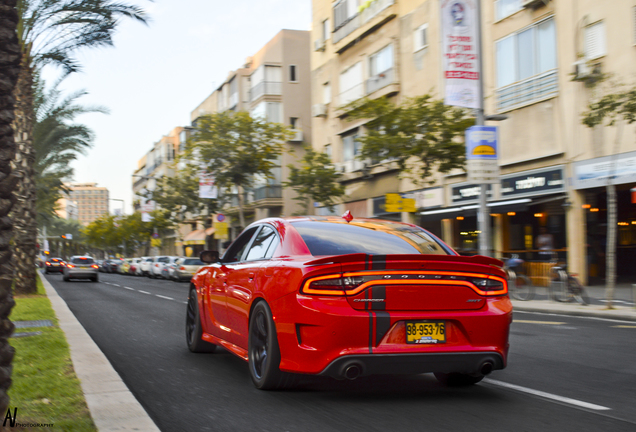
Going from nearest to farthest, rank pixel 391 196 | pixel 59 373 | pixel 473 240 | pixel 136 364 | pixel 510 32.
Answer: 1. pixel 59 373
2. pixel 136 364
3. pixel 391 196
4. pixel 510 32
5. pixel 473 240

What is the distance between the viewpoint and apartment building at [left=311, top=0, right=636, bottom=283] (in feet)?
63.1

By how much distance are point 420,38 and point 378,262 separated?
25508mm

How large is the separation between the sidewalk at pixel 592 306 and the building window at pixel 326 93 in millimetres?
22363

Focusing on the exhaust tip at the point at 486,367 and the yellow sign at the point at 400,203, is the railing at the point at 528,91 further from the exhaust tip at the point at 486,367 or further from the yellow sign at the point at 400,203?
the exhaust tip at the point at 486,367

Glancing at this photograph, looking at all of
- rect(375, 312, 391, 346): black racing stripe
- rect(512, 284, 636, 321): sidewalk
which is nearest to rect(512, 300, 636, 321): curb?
rect(512, 284, 636, 321): sidewalk

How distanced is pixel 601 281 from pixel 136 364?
57.8ft

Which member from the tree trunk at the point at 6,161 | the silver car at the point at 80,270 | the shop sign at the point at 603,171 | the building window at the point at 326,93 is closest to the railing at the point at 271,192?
the building window at the point at 326,93

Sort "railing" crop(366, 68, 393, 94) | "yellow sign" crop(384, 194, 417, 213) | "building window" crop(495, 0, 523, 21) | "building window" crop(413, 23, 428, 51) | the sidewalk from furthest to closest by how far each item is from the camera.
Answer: "railing" crop(366, 68, 393, 94), "building window" crop(413, 23, 428, 51), "building window" crop(495, 0, 523, 21), "yellow sign" crop(384, 194, 417, 213), the sidewalk

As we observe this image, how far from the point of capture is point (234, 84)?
176 feet

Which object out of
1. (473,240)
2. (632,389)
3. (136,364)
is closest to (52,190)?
(473,240)

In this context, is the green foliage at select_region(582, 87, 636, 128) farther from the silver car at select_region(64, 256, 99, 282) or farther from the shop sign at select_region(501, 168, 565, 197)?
Result: the silver car at select_region(64, 256, 99, 282)

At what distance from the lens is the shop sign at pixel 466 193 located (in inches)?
972

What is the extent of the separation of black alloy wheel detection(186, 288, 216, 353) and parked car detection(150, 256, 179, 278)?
110 ft

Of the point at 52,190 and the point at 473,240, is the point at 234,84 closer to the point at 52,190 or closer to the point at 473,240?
the point at 52,190
